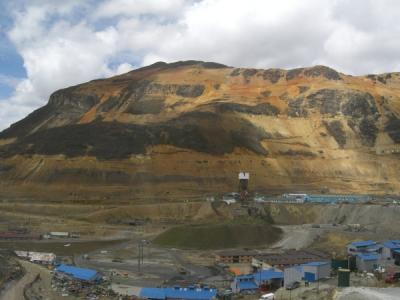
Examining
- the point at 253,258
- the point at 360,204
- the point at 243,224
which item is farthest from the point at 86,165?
the point at 253,258

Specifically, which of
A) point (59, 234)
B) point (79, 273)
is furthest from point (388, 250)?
point (59, 234)

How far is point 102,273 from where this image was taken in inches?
2355

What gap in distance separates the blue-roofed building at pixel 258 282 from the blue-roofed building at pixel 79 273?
1400 centimetres

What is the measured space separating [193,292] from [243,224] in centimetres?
3645

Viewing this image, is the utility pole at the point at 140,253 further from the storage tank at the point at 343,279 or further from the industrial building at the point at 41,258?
the storage tank at the point at 343,279

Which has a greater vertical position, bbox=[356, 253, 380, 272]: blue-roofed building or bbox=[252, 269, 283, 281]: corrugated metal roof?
bbox=[356, 253, 380, 272]: blue-roofed building

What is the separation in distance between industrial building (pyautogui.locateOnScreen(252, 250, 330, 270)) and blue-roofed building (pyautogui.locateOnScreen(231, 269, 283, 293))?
4.39m

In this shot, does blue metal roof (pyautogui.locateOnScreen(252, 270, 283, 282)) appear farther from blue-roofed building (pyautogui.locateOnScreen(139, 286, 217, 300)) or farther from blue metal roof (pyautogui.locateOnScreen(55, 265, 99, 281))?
blue metal roof (pyautogui.locateOnScreen(55, 265, 99, 281))

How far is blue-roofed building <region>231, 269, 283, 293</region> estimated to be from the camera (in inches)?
1956

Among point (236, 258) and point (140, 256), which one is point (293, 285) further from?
point (140, 256)

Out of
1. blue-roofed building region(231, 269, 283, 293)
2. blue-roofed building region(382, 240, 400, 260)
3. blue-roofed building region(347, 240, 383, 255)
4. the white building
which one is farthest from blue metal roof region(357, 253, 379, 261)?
the white building

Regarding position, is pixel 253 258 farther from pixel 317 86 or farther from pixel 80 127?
pixel 317 86

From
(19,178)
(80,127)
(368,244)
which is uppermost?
(80,127)

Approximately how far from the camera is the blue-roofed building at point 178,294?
46459mm
